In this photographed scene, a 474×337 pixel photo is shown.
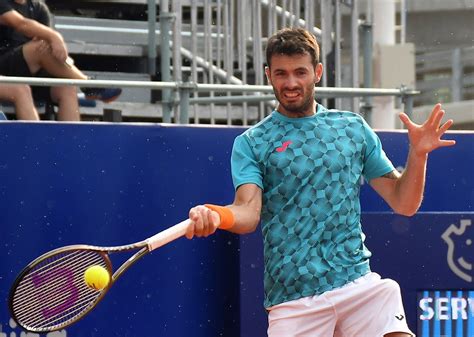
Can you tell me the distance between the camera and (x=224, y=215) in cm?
485

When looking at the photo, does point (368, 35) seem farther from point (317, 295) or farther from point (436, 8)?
point (436, 8)

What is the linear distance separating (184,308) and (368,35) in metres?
2.59

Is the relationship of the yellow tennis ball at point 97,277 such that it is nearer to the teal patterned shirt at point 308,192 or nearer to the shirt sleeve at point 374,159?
the teal patterned shirt at point 308,192

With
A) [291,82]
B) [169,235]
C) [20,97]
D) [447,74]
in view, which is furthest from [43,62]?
[447,74]

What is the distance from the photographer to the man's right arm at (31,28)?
7.47 metres

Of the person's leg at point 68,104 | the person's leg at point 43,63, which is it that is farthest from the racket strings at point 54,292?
the person's leg at point 43,63

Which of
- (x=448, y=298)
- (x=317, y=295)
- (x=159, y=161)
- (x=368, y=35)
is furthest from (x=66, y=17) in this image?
(x=317, y=295)

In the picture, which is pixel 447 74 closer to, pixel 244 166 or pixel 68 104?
pixel 68 104

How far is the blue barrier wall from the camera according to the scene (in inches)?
242

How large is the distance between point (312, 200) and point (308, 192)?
0.04 metres

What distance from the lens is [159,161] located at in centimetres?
636

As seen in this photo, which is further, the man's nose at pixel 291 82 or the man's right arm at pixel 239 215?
the man's nose at pixel 291 82

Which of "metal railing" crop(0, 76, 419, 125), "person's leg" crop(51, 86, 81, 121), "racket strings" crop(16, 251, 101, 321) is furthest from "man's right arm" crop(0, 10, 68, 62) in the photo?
"racket strings" crop(16, 251, 101, 321)

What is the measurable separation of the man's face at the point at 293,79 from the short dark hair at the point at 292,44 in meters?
0.02
